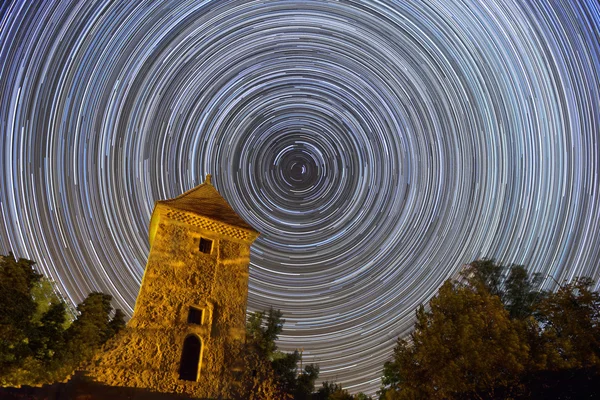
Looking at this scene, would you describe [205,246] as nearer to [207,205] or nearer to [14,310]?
[207,205]

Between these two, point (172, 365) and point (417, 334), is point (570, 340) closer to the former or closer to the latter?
point (417, 334)

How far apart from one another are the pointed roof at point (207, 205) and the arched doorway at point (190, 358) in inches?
213

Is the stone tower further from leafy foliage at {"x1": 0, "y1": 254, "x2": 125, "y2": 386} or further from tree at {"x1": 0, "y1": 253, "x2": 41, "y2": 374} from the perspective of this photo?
tree at {"x1": 0, "y1": 253, "x2": 41, "y2": 374}

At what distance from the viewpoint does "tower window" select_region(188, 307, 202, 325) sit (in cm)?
1675

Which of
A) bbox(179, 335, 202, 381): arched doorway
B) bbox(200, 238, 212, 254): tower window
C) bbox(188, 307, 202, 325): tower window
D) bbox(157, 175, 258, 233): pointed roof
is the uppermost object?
bbox(157, 175, 258, 233): pointed roof

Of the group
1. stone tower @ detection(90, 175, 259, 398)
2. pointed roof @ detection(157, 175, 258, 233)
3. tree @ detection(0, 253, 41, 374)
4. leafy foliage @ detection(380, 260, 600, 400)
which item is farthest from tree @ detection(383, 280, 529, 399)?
tree @ detection(0, 253, 41, 374)

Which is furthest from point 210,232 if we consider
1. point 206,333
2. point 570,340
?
point 570,340

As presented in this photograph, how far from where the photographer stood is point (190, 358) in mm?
15922

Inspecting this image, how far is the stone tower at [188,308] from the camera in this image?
14.9m

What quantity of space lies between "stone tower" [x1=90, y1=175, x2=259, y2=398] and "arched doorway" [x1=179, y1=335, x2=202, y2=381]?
3 cm

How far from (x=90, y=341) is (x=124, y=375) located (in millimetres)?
3895

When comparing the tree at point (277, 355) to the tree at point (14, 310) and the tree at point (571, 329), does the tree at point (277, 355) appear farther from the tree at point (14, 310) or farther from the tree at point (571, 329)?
the tree at point (571, 329)

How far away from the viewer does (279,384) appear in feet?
55.3

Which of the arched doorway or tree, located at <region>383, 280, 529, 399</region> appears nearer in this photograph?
tree, located at <region>383, 280, 529, 399</region>
